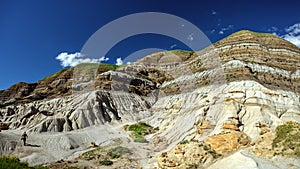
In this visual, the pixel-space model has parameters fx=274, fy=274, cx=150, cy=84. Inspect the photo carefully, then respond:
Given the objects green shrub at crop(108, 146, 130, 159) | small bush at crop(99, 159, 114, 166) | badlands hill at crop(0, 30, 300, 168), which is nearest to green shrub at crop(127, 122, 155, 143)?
badlands hill at crop(0, 30, 300, 168)

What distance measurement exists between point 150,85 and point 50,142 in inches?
1635

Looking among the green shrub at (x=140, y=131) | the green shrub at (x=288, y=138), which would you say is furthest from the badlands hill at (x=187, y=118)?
the green shrub at (x=140, y=131)

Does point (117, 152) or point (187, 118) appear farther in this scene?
point (187, 118)

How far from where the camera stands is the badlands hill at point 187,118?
71.6ft

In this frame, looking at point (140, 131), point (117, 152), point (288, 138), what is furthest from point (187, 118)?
point (288, 138)

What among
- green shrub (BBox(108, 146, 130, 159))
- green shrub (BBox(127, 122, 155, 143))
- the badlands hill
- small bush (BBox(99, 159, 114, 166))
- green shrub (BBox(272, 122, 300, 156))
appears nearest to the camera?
green shrub (BBox(272, 122, 300, 156))

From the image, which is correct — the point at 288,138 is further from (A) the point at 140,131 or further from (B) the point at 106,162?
Answer: (A) the point at 140,131

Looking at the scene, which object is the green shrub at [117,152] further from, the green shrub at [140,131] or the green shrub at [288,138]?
the green shrub at [288,138]

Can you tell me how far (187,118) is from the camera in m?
35.3

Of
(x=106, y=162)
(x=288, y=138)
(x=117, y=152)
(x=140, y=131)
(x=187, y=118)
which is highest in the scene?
(x=187, y=118)

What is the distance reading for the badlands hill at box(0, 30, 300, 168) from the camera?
2181 cm

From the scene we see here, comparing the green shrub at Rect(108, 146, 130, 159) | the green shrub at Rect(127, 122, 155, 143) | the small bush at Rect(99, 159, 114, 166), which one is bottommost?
the small bush at Rect(99, 159, 114, 166)

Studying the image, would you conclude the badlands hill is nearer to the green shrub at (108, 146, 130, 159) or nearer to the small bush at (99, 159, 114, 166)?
the small bush at (99, 159, 114, 166)

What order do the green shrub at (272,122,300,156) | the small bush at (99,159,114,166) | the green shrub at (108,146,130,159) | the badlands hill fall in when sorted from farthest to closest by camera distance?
the green shrub at (108,146,130,159) → the small bush at (99,159,114,166) → the badlands hill → the green shrub at (272,122,300,156)
